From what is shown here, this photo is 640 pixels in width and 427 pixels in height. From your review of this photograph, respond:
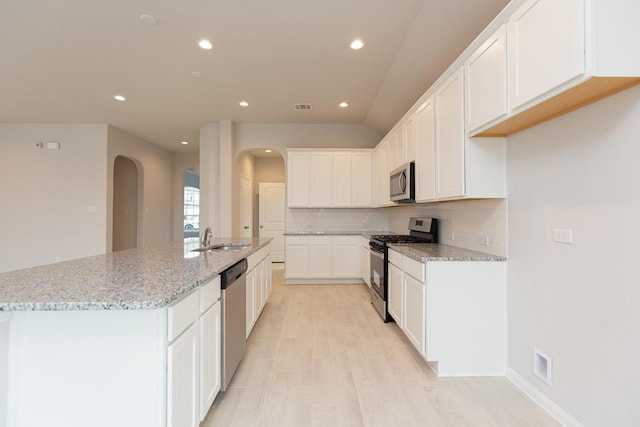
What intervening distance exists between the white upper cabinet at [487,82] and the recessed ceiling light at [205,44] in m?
2.41

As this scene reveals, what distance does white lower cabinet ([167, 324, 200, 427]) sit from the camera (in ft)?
4.16

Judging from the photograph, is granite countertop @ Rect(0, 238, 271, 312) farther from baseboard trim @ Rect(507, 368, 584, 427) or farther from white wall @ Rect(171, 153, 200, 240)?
white wall @ Rect(171, 153, 200, 240)

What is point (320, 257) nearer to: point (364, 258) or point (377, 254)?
point (364, 258)

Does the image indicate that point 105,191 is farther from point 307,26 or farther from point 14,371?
point 14,371

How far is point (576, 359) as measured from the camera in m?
1.70

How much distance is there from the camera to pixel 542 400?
193 cm

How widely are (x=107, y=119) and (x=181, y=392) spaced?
597cm

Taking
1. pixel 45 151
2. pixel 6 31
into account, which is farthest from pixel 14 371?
pixel 45 151

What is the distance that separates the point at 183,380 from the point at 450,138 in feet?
7.90

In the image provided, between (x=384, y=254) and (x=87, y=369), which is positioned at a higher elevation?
(x=384, y=254)

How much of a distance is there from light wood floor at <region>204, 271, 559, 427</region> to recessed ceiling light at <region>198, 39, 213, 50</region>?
2.94m

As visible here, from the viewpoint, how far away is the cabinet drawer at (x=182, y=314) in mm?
1273

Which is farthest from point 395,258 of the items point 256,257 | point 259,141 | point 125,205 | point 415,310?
point 125,205

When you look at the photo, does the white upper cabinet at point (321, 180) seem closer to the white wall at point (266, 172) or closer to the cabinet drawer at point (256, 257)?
the cabinet drawer at point (256, 257)
